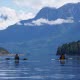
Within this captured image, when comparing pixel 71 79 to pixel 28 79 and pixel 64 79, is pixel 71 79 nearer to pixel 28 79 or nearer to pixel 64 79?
pixel 64 79

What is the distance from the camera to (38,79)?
4259 inches

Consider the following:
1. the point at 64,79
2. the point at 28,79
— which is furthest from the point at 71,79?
the point at 28,79

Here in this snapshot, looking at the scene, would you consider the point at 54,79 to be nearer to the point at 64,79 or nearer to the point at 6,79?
the point at 64,79


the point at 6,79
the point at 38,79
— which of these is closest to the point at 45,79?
the point at 38,79

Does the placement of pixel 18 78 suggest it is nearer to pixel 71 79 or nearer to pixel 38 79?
pixel 38 79

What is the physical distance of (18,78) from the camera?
4439 inches

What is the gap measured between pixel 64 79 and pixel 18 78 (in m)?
12.1

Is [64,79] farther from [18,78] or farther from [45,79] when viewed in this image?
[18,78]

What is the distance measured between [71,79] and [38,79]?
7.72 metres

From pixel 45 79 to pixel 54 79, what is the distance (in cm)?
211

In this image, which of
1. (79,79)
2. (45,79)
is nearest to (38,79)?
(45,79)

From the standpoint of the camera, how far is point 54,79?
108062mm

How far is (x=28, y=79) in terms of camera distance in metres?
109

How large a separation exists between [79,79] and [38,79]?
9.55 m
